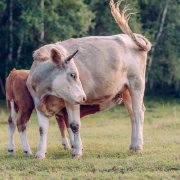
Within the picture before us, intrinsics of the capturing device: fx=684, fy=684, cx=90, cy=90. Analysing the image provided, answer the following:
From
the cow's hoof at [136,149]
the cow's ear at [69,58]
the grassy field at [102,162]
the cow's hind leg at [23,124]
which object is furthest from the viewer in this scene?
the cow's hoof at [136,149]

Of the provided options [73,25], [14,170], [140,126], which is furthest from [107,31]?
[14,170]

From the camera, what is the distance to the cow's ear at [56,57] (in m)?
10.9

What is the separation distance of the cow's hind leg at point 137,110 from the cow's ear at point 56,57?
5.30ft

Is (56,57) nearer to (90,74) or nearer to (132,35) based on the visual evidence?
(90,74)

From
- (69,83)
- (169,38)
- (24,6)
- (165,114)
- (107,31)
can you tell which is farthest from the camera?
(169,38)

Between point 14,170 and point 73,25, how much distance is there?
18.7m

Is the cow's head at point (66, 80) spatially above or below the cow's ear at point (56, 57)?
below

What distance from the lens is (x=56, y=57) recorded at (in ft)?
36.0

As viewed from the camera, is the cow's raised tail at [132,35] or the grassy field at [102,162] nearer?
the grassy field at [102,162]

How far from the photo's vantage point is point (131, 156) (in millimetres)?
11242

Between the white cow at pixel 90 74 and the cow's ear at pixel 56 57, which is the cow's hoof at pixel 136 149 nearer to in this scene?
the white cow at pixel 90 74

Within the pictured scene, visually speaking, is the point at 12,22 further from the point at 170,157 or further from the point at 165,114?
the point at 170,157

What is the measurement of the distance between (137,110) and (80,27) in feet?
54.3

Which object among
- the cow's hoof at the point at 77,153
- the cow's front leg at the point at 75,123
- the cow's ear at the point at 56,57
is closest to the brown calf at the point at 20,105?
the cow's front leg at the point at 75,123
